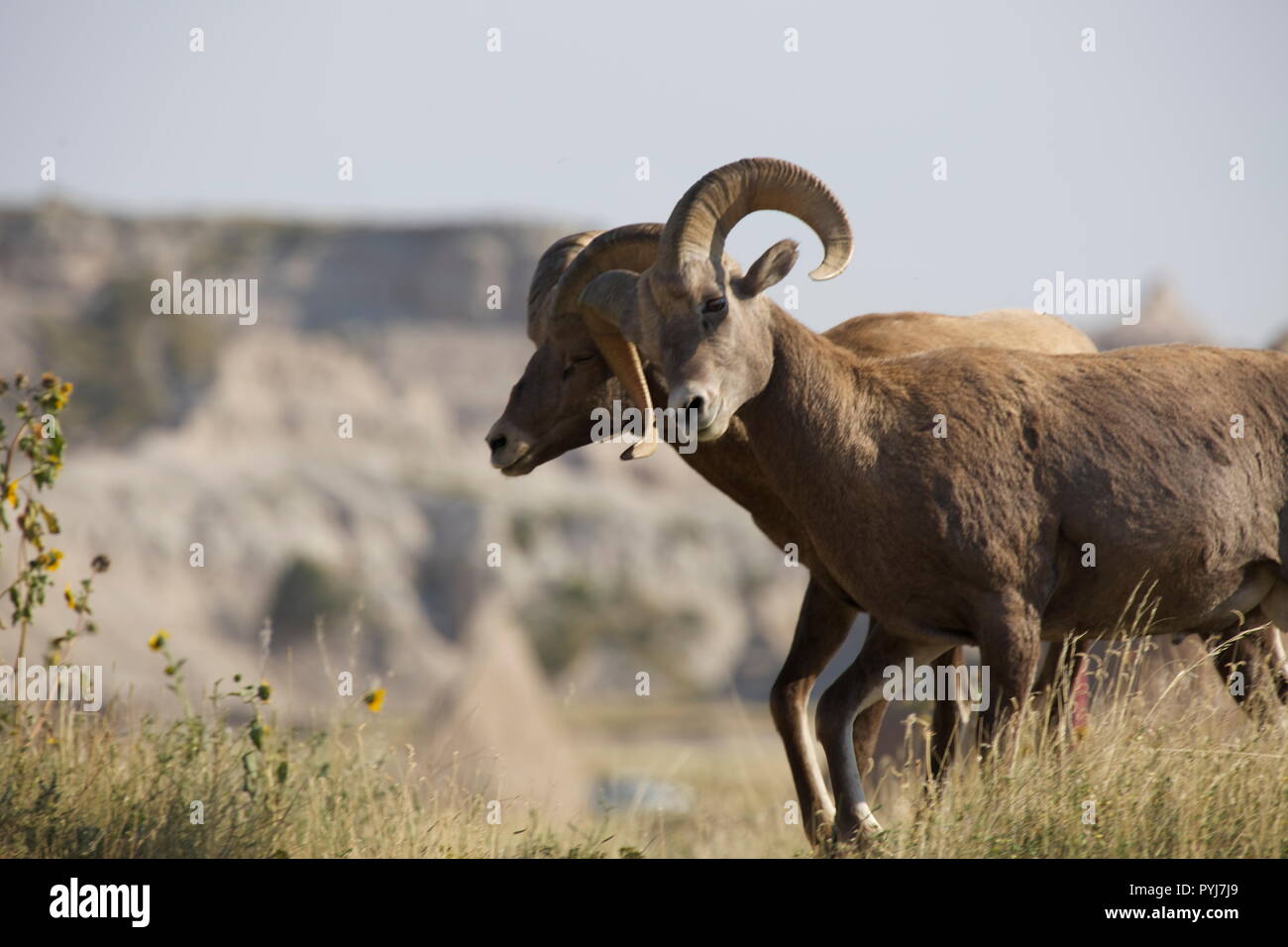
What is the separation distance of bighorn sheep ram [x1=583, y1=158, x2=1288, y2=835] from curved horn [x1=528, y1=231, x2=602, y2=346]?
75 centimetres

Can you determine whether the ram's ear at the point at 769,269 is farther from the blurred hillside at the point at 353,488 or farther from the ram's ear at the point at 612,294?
the blurred hillside at the point at 353,488

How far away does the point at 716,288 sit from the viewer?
24.0 feet

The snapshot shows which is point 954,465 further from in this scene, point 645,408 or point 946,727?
point 946,727

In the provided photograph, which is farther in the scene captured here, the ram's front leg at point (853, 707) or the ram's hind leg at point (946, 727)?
the ram's hind leg at point (946, 727)

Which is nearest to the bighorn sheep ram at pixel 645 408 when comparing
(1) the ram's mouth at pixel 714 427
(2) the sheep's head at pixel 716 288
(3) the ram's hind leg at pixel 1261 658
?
(2) the sheep's head at pixel 716 288

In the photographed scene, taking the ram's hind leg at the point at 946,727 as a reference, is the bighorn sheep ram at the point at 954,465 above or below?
above

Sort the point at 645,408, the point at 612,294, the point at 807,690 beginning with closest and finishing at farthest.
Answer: the point at 612,294 → the point at 645,408 → the point at 807,690

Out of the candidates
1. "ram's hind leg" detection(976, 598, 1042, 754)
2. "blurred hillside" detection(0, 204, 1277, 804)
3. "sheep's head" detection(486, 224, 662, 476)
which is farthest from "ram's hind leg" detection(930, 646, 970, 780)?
"blurred hillside" detection(0, 204, 1277, 804)

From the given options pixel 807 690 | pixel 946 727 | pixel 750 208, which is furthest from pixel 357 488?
pixel 750 208

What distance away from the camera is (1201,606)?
7.80m

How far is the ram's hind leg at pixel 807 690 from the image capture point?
806cm

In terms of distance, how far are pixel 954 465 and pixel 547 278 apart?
102 inches

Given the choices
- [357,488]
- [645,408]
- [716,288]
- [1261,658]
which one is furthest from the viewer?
[357,488]
